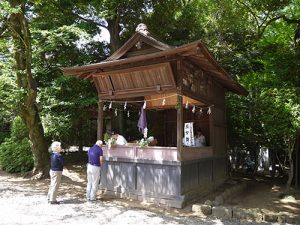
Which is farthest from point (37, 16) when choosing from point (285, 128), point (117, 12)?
point (285, 128)

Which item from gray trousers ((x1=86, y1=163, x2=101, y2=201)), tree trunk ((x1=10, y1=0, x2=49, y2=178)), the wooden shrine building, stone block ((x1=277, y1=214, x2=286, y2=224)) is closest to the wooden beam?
the wooden shrine building

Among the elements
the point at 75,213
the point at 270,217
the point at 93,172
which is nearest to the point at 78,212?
the point at 75,213

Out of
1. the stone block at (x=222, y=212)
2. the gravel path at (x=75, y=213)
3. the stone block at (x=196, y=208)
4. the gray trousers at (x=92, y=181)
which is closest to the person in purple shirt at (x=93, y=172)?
the gray trousers at (x=92, y=181)

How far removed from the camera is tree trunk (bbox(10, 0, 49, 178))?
40.0 feet

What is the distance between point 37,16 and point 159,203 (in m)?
12.2

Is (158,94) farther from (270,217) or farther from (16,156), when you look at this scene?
(16,156)

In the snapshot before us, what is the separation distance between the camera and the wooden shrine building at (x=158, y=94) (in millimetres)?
9891

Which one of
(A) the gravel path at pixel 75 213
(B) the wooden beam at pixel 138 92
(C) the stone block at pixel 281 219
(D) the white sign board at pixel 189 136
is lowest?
(C) the stone block at pixel 281 219

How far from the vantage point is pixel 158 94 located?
1083 cm

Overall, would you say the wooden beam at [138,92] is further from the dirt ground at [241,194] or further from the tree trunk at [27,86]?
the dirt ground at [241,194]

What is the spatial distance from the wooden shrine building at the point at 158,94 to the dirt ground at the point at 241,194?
0.50m

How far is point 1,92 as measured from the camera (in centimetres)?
1312

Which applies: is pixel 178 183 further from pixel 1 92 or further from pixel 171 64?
pixel 1 92

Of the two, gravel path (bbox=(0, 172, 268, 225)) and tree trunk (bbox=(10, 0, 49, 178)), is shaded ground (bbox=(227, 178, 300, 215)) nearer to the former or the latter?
gravel path (bbox=(0, 172, 268, 225))
